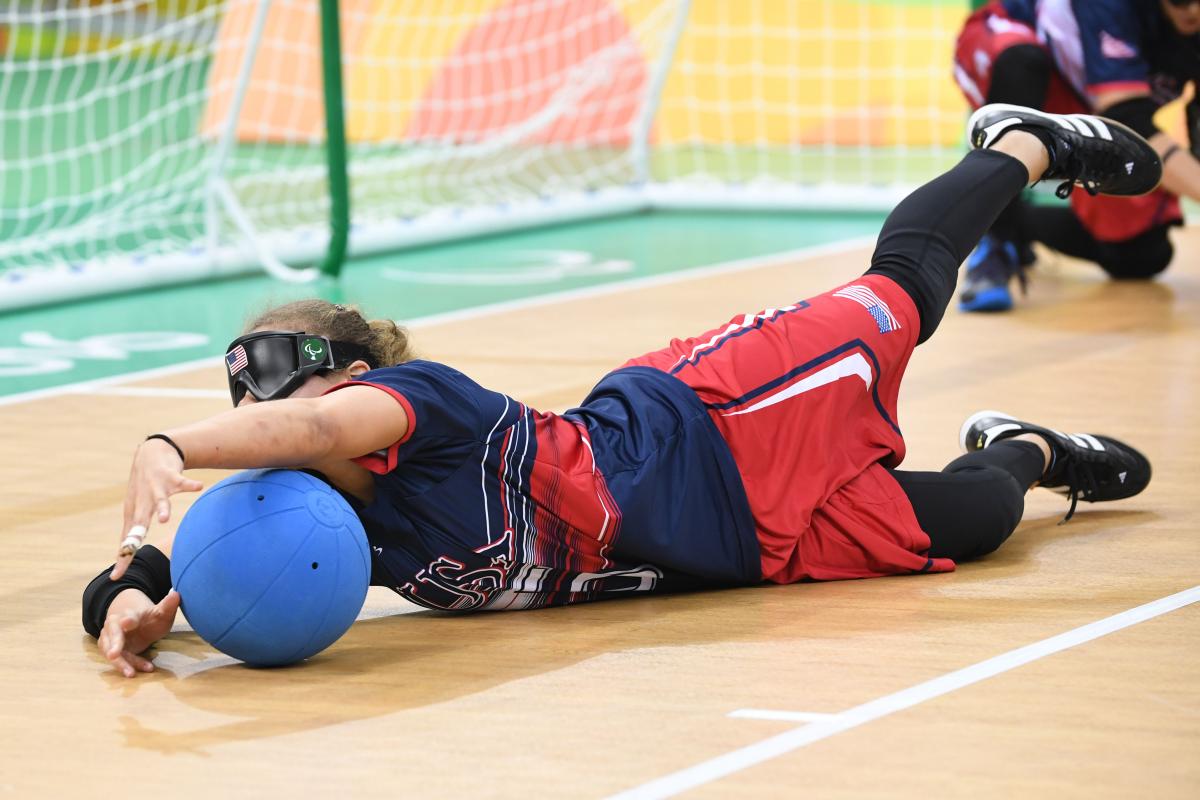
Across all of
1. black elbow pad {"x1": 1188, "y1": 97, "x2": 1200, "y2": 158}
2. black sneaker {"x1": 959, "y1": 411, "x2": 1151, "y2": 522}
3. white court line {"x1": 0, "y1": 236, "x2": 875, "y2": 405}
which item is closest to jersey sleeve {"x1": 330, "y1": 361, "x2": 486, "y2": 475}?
black sneaker {"x1": 959, "y1": 411, "x2": 1151, "y2": 522}

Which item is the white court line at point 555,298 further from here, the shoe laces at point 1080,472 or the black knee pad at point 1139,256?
the shoe laces at point 1080,472

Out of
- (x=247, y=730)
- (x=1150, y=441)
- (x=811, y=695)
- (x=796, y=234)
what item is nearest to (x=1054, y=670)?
(x=811, y=695)

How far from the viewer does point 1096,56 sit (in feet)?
20.3

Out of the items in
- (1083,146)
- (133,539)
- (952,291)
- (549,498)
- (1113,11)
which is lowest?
(549,498)

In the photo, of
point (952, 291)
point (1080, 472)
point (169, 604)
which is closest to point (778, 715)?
point (169, 604)

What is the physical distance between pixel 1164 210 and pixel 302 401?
4.71 meters

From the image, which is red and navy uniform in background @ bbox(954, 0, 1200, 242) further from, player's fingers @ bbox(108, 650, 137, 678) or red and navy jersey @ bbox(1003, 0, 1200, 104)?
player's fingers @ bbox(108, 650, 137, 678)

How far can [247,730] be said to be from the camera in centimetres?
260

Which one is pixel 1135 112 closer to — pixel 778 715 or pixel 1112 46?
pixel 1112 46

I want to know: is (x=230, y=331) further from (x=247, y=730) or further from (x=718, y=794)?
(x=718, y=794)

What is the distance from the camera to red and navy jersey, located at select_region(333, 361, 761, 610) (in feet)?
9.71

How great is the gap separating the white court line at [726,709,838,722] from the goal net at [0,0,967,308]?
567cm

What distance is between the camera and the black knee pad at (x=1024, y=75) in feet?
21.0

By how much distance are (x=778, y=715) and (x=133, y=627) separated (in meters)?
1.05
